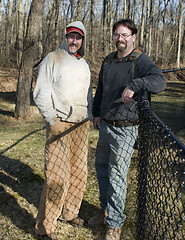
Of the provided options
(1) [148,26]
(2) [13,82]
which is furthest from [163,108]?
(1) [148,26]

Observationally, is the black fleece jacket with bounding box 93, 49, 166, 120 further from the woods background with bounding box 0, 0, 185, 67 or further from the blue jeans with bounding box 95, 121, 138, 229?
the woods background with bounding box 0, 0, 185, 67

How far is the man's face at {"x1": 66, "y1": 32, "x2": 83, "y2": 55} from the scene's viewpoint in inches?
102

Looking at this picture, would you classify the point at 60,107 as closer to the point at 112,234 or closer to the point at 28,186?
the point at 112,234

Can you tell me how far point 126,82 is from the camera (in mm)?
2434

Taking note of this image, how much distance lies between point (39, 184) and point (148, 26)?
19739mm

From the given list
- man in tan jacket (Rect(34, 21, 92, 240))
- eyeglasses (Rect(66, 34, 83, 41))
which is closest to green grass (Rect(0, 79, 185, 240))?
man in tan jacket (Rect(34, 21, 92, 240))

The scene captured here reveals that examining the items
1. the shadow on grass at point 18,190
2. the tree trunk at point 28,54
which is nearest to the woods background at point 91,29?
the tree trunk at point 28,54

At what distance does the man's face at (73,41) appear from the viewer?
8.49ft

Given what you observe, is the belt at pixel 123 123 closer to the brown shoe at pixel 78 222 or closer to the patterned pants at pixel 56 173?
the patterned pants at pixel 56 173

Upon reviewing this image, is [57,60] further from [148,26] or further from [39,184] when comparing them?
[148,26]

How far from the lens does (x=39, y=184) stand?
3709mm

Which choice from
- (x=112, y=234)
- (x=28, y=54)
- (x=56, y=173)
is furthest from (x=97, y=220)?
(x=28, y=54)

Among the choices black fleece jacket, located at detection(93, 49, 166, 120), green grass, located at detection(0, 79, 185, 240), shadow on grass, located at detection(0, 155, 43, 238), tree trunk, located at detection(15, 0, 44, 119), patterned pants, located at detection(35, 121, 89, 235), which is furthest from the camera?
tree trunk, located at detection(15, 0, 44, 119)

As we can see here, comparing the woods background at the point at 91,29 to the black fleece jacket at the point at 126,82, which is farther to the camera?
the woods background at the point at 91,29
